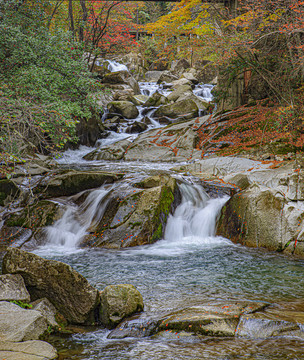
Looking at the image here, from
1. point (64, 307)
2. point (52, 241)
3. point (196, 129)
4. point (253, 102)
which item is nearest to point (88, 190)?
point (52, 241)

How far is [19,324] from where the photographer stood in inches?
123

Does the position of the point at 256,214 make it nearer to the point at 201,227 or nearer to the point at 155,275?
the point at 201,227

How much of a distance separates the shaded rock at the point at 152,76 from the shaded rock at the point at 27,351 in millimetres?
31417

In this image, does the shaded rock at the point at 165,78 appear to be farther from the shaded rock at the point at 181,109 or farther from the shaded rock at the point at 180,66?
the shaded rock at the point at 181,109

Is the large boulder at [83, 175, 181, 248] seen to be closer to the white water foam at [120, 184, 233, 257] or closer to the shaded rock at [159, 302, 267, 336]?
the white water foam at [120, 184, 233, 257]

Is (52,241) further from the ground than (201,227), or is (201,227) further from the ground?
(201,227)

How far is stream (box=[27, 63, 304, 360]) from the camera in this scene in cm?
319

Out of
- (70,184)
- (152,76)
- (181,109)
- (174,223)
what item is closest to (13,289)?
Result: (174,223)

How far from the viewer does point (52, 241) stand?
7617mm

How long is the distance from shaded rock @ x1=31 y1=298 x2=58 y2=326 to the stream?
26 cm

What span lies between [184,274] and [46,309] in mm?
2536

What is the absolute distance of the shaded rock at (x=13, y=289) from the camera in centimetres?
378

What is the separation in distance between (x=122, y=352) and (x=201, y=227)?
4.92 m

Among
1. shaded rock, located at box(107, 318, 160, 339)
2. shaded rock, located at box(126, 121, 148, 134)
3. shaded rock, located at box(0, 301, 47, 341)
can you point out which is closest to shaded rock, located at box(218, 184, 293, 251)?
shaded rock, located at box(107, 318, 160, 339)
